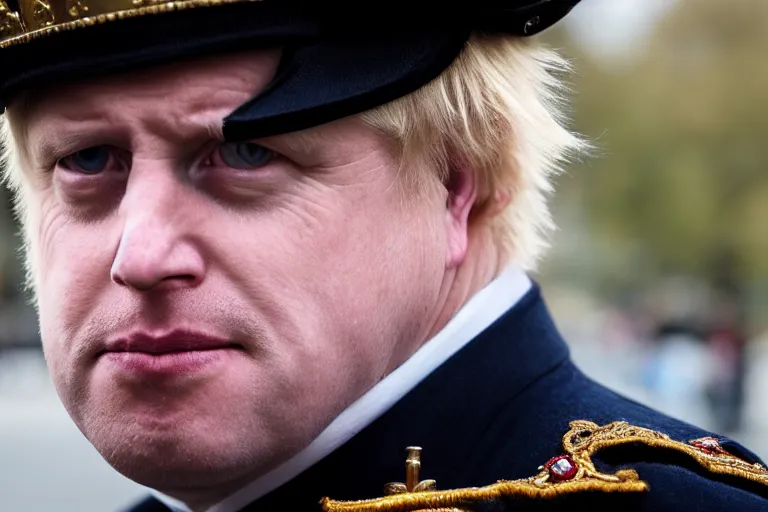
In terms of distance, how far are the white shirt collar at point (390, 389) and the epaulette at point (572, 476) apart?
16cm

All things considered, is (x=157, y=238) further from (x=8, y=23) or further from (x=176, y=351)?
(x=8, y=23)

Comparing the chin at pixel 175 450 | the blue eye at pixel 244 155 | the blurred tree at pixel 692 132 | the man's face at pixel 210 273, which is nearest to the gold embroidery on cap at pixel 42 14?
the man's face at pixel 210 273

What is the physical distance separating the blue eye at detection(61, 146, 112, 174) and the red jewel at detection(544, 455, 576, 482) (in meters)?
0.86

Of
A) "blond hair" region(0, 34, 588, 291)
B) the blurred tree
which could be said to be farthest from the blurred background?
"blond hair" region(0, 34, 588, 291)

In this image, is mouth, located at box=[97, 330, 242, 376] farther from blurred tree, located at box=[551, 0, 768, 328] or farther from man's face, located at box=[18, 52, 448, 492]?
blurred tree, located at box=[551, 0, 768, 328]

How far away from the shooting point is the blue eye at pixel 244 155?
186 centimetres

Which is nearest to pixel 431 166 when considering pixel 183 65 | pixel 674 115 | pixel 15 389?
pixel 183 65

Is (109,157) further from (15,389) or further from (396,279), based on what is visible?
(15,389)

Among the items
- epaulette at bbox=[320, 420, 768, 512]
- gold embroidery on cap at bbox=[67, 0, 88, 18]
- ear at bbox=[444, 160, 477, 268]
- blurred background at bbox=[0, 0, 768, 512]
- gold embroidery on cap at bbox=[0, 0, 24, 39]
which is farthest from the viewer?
blurred background at bbox=[0, 0, 768, 512]

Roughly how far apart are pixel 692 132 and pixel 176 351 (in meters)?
27.3

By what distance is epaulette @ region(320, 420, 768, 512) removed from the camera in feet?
5.74

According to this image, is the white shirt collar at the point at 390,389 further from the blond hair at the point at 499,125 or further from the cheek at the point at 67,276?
the cheek at the point at 67,276

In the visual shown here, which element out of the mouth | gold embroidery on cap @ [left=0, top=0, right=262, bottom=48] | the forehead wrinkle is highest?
gold embroidery on cap @ [left=0, top=0, right=262, bottom=48]

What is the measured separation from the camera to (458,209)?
6.97ft
